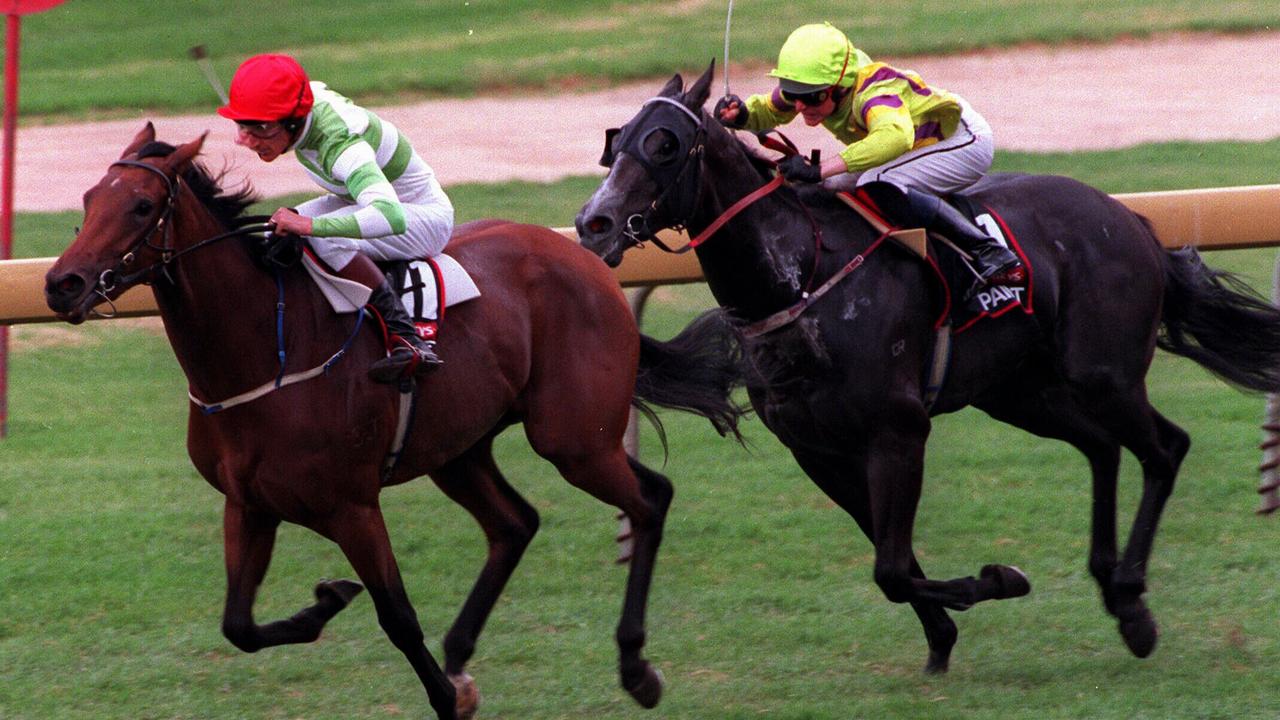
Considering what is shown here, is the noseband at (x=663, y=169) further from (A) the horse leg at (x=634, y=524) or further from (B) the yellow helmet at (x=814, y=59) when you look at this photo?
(A) the horse leg at (x=634, y=524)

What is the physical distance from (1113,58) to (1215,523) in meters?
12.2

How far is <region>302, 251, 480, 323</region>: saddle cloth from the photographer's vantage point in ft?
17.6

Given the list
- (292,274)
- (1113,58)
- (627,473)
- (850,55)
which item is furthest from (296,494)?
(1113,58)

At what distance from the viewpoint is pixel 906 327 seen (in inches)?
229

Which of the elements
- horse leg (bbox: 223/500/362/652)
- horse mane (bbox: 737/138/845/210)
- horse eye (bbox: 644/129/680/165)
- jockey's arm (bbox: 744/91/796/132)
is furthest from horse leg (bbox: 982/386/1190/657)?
horse leg (bbox: 223/500/362/652)

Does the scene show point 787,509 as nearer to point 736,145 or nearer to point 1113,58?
point 736,145

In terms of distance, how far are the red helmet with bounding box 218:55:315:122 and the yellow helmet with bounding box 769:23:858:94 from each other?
58.2 inches

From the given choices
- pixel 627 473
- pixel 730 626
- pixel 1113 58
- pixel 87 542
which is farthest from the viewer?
pixel 1113 58

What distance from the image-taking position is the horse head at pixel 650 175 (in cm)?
525

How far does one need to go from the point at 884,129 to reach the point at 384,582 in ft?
6.60

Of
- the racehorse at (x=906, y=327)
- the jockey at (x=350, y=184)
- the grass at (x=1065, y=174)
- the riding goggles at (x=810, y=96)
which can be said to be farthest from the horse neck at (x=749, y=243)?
the grass at (x=1065, y=174)

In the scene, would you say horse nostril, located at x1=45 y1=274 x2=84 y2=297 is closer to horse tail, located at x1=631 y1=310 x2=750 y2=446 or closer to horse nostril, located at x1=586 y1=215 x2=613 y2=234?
horse nostril, located at x1=586 y1=215 x2=613 y2=234

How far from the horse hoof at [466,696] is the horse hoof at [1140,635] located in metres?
2.15

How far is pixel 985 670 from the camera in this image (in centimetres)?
607
